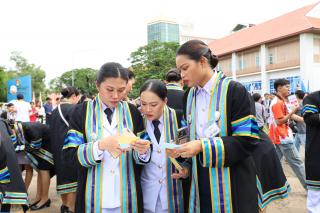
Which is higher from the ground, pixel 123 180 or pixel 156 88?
pixel 156 88

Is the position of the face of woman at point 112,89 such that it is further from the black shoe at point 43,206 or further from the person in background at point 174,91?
the black shoe at point 43,206

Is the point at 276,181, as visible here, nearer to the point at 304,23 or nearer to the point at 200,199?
the point at 200,199

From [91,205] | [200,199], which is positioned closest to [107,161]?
[91,205]

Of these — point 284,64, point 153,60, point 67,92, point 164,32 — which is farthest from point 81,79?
point 67,92

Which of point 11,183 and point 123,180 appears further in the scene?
point 11,183

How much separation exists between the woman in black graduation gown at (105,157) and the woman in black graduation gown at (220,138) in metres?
0.45

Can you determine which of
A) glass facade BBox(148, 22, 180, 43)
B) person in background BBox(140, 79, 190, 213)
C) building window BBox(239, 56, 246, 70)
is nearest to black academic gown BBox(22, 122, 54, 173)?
person in background BBox(140, 79, 190, 213)

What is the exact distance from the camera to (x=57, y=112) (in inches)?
180

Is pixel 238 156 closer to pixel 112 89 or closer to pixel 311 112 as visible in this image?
pixel 112 89

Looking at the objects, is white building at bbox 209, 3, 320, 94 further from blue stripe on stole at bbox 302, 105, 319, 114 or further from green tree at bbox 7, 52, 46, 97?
green tree at bbox 7, 52, 46, 97

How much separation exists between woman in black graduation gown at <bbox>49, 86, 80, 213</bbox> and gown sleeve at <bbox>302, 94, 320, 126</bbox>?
9.64 ft

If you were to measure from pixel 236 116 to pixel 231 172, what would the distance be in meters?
0.35

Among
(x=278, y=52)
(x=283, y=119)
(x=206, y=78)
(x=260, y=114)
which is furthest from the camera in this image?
(x=278, y=52)

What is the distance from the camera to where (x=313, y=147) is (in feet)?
12.2
